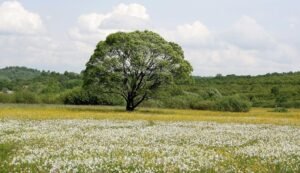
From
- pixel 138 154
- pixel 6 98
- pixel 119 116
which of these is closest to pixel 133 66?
pixel 119 116

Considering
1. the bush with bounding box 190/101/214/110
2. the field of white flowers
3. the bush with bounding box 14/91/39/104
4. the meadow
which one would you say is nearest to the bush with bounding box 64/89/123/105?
the bush with bounding box 14/91/39/104

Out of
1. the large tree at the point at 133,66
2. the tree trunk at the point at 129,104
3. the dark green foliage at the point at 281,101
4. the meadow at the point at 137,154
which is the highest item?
the large tree at the point at 133,66

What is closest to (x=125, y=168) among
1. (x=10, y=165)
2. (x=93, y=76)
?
(x=10, y=165)

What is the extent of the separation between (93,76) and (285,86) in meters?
79.4

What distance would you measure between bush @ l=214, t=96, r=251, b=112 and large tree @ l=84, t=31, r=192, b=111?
18.5m

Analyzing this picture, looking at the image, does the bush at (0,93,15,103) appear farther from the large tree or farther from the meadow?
the meadow

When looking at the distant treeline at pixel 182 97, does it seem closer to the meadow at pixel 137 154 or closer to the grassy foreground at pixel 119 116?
the grassy foreground at pixel 119 116

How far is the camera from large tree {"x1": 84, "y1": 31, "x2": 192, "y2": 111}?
213 ft

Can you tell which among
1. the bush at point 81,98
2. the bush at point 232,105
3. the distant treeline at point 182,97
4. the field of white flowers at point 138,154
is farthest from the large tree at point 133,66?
the field of white flowers at point 138,154

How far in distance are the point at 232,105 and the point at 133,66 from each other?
81.7 ft

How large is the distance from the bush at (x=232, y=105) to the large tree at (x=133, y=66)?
1850 cm

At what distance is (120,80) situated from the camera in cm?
6531

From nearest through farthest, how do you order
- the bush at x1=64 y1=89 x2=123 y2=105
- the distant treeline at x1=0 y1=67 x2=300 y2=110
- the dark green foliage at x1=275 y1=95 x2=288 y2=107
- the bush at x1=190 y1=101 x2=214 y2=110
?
the distant treeline at x1=0 y1=67 x2=300 y2=110 → the bush at x1=190 y1=101 x2=214 y2=110 → the bush at x1=64 y1=89 x2=123 y2=105 → the dark green foliage at x1=275 y1=95 x2=288 y2=107

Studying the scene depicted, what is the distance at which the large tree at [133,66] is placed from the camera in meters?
64.9
